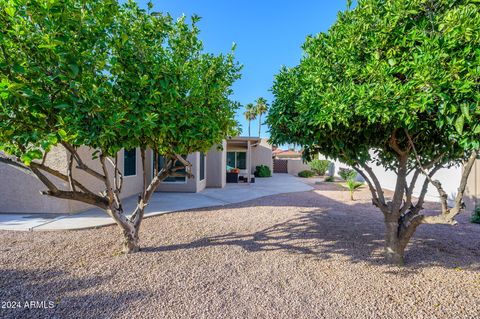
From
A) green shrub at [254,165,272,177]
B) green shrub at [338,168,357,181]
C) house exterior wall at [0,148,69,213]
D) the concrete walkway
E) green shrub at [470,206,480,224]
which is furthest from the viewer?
green shrub at [254,165,272,177]

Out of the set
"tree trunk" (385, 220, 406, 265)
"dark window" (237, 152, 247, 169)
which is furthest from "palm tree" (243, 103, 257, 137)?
"tree trunk" (385, 220, 406, 265)

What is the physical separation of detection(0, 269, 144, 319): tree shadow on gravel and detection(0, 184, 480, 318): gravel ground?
15 millimetres

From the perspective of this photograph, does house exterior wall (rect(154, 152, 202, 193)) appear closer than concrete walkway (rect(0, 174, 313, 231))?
No

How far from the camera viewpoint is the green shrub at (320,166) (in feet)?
81.8

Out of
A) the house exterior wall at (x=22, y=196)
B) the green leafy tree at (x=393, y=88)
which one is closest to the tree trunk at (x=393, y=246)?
the green leafy tree at (x=393, y=88)

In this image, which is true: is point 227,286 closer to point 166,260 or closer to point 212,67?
point 166,260

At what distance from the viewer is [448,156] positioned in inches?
170

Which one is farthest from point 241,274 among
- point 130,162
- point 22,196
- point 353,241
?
point 130,162

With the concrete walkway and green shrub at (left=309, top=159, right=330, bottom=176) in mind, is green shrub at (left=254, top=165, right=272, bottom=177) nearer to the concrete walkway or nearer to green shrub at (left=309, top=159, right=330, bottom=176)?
green shrub at (left=309, top=159, right=330, bottom=176)

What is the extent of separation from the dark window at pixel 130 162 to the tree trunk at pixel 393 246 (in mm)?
10596

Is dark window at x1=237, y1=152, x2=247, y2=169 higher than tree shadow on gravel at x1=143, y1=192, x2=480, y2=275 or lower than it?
higher

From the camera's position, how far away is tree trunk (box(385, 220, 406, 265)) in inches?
168

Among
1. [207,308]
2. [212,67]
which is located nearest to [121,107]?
[212,67]

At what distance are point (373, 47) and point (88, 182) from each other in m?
9.65
